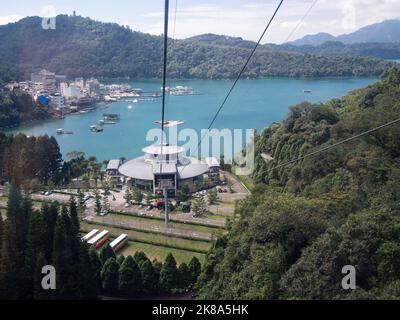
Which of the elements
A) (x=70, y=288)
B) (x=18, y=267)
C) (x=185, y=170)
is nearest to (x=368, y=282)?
(x=70, y=288)

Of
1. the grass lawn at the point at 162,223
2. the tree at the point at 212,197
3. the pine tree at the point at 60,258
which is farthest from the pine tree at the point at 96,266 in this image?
the tree at the point at 212,197

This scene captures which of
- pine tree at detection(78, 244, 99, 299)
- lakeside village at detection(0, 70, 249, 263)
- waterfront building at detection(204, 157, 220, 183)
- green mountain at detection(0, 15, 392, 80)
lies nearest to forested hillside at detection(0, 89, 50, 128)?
green mountain at detection(0, 15, 392, 80)

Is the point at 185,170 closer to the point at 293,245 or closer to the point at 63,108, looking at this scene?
the point at 293,245

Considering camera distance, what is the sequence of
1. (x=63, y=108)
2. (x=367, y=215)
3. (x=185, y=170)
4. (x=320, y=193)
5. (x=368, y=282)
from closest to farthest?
(x=368, y=282) < (x=367, y=215) < (x=320, y=193) < (x=185, y=170) < (x=63, y=108)

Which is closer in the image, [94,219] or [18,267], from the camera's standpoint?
[18,267]

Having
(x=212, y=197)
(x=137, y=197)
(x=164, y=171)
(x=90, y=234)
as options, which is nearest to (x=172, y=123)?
(x=164, y=171)

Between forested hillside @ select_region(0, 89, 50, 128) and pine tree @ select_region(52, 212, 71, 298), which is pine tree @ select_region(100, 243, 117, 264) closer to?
pine tree @ select_region(52, 212, 71, 298)
